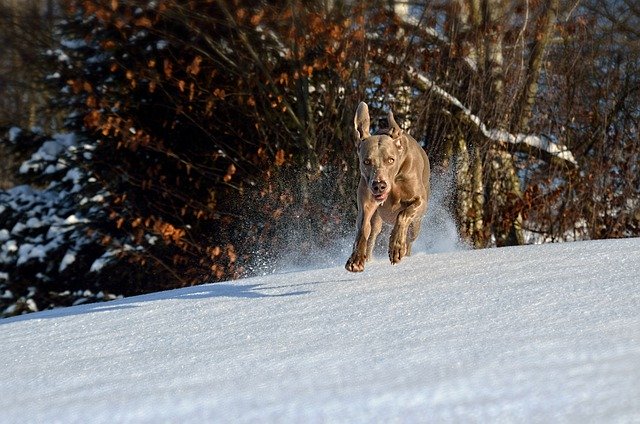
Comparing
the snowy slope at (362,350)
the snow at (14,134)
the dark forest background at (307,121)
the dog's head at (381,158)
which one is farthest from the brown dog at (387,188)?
the snow at (14,134)

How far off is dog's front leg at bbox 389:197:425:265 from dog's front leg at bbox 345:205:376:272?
0.14 metres

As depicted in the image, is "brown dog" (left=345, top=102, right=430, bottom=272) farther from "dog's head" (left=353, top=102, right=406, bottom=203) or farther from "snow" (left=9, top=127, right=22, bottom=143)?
"snow" (left=9, top=127, right=22, bottom=143)

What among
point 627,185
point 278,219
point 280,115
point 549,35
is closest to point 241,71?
point 280,115

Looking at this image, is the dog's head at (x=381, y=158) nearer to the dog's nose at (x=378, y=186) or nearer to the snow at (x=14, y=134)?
the dog's nose at (x=378, y=186)

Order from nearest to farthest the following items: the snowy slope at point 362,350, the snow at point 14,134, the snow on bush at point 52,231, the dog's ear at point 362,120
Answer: the snowy slope at point 362,350
the dog's ear at point 362,120
the snow on bush at point 52,231
the snow at point 14,134

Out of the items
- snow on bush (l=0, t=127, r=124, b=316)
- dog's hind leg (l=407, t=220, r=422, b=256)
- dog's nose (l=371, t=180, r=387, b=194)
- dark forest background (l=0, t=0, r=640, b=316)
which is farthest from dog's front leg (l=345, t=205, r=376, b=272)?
snow on bush (l=0, t=127, r=124, b=316)

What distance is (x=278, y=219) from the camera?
9391 mm

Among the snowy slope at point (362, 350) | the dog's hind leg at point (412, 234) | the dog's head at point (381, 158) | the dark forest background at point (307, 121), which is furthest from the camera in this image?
the dark forest background at point (307, 121)

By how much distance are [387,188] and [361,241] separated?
31cm

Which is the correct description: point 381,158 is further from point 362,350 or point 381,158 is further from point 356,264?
point 362,350

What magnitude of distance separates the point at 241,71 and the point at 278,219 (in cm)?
142

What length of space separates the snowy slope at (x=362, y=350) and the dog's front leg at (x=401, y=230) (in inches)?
3.9

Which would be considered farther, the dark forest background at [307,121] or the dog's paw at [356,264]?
the dark forest background at [307,121]

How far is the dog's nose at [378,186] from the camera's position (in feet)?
17.3
